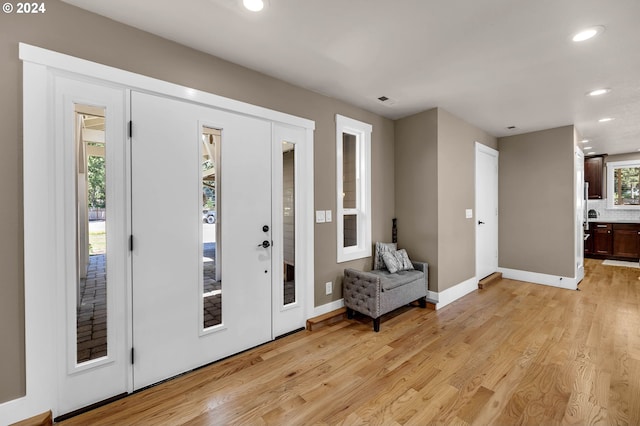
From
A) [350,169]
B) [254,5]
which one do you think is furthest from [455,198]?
[254,5]

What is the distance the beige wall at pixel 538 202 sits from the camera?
172 inches

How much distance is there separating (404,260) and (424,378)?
5.35 feet

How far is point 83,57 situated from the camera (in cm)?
178

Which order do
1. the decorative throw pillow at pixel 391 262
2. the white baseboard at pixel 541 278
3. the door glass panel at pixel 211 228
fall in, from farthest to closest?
the white baseboard at pixel 541 278 < the decorative throw pillow at pixel 391 262 < the door glass panel at pixel 211 228

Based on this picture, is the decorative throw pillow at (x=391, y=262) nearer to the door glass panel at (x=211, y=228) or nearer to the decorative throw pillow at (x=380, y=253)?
the decorative throw pillow at (x=380, y=253)

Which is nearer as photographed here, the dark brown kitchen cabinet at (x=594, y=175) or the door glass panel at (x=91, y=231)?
the door glass panel at (x=91, y=231)

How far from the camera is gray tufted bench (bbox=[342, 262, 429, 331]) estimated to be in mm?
2932

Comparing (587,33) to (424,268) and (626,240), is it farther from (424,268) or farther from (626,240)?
(626,240)

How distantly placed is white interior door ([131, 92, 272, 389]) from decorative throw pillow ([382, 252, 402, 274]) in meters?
1.56

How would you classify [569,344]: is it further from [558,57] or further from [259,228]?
[259,228]

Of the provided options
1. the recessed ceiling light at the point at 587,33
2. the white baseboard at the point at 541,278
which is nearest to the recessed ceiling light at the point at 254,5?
the recessed ceiling light at the point at 587,33

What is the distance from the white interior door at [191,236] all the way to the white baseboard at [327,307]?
595 millimetres

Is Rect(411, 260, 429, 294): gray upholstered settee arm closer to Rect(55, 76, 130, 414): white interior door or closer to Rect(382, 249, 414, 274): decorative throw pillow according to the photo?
Rect(382, 249, 414, 274): decorative throw pillow

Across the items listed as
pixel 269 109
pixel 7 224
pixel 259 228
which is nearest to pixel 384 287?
pixel 259 228
